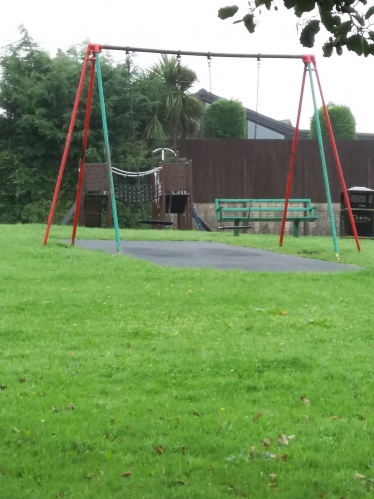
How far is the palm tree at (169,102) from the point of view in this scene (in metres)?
27.6

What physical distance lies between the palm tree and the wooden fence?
5.18 feet

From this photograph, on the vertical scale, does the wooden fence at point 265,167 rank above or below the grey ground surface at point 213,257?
above

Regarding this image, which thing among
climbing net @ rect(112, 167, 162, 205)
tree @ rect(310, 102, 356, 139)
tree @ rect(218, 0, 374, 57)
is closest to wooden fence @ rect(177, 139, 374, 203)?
climbing net @ rect(112, 167, 162, 205)

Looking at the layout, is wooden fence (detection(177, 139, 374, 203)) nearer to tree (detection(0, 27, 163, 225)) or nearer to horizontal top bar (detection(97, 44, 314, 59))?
tree (detection(0, 27, 163, 225))

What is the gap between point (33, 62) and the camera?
87.4ft

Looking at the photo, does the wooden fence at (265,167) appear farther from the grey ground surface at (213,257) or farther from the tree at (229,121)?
the grey ground surface at (213,257)

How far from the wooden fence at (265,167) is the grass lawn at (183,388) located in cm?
1745

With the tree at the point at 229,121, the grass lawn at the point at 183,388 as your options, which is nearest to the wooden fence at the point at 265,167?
the tree at the point at 229,121

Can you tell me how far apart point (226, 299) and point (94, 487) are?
493cm

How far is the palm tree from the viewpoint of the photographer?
90.5 ft

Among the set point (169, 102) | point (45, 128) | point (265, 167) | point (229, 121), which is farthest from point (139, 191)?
point (229, 121)

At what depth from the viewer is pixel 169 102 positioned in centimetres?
3027

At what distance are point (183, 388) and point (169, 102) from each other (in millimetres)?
25602

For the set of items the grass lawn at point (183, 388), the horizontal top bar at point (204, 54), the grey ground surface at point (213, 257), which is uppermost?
the horizontal top bar at point (204, 54)
